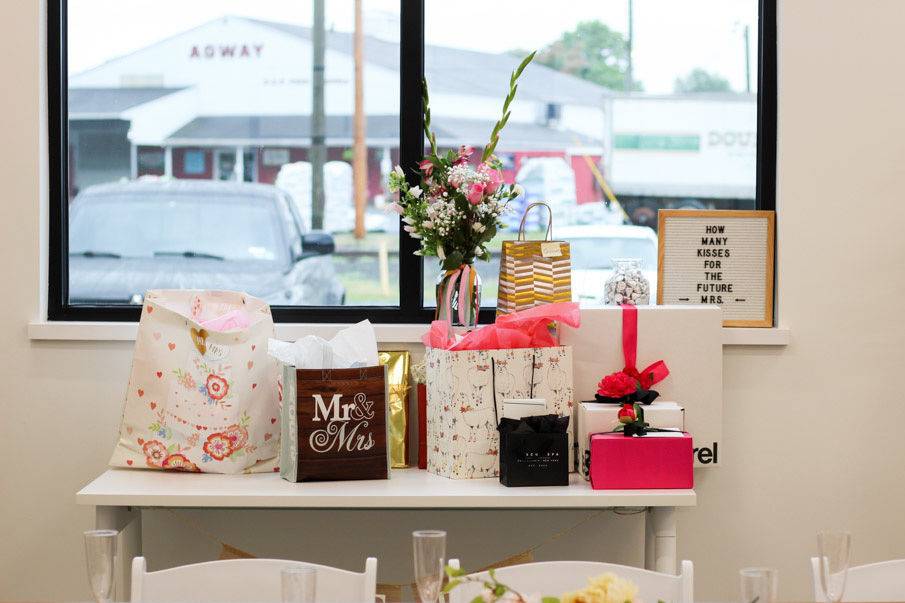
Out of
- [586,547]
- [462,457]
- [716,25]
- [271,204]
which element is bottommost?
[586,547]

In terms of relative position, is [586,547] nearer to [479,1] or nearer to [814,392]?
[814,392]

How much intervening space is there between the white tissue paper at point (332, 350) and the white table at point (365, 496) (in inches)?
11.2

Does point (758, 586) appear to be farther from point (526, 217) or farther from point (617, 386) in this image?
point (526, 217)

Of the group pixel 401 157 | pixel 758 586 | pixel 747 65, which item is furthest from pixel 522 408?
pixel 747 65

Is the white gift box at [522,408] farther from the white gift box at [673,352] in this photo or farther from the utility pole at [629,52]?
the utility pole at [629,52]

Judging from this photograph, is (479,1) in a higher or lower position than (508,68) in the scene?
higher

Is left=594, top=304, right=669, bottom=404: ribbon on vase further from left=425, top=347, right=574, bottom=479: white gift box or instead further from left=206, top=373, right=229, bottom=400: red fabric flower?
left=206, top=373, right=229, bottom=400: red fabric flower

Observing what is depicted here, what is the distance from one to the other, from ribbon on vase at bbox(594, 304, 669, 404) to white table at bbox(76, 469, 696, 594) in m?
0.22

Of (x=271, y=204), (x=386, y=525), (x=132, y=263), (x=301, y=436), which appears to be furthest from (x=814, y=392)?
(x=132, y=263)

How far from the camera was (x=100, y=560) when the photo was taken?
158cm

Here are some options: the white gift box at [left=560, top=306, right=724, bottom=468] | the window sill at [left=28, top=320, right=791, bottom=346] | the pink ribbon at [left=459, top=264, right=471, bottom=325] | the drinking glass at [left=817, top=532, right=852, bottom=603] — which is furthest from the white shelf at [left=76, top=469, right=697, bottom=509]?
the drinking glass at [left=817, top=532, right=852, bottom=603]

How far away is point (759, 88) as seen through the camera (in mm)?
3031

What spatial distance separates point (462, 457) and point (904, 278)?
4.48 feet

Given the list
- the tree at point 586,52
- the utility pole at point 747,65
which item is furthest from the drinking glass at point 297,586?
the utility pole at point 747,65
